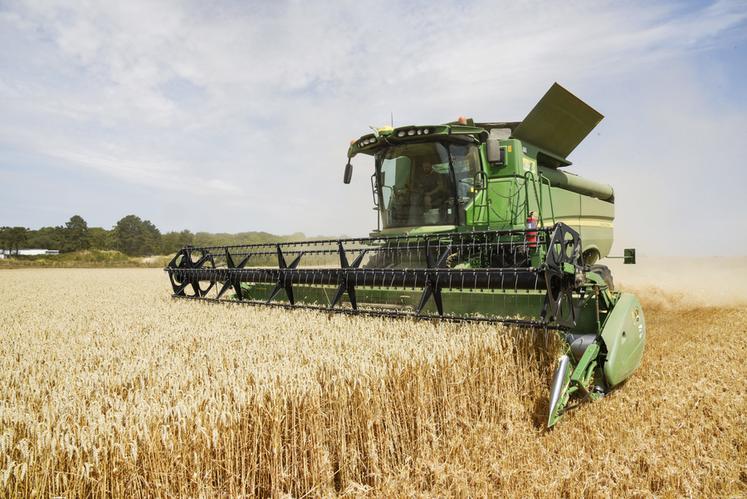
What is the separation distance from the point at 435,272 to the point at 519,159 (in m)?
2.61

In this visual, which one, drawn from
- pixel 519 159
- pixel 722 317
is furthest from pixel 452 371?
pixel 722 317

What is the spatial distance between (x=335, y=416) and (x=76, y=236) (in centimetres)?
6325

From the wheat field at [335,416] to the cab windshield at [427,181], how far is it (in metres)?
2.14

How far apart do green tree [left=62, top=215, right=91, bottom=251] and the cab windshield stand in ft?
188

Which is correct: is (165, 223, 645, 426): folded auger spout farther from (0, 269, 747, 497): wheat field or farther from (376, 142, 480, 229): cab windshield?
(376, 142, 480, 229): cab windshield

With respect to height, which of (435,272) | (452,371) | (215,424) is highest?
(435,272)

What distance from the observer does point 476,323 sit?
352 cm

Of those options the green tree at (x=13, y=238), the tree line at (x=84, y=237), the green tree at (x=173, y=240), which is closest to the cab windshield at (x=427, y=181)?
the green tree at (x=173, y=240)

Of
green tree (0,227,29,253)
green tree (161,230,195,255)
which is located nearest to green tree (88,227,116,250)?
green tree (0,227,29,253)

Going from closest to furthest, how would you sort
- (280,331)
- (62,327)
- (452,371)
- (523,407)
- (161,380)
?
(161,380) < (452,371) < (523,407) < (280,331) < (62,327)

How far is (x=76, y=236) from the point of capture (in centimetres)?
5531

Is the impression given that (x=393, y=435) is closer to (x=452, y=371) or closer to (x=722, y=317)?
(x=452, y=371)

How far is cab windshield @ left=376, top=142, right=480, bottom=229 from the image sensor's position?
18.1ft

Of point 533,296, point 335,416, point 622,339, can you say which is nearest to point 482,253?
point 533,296
